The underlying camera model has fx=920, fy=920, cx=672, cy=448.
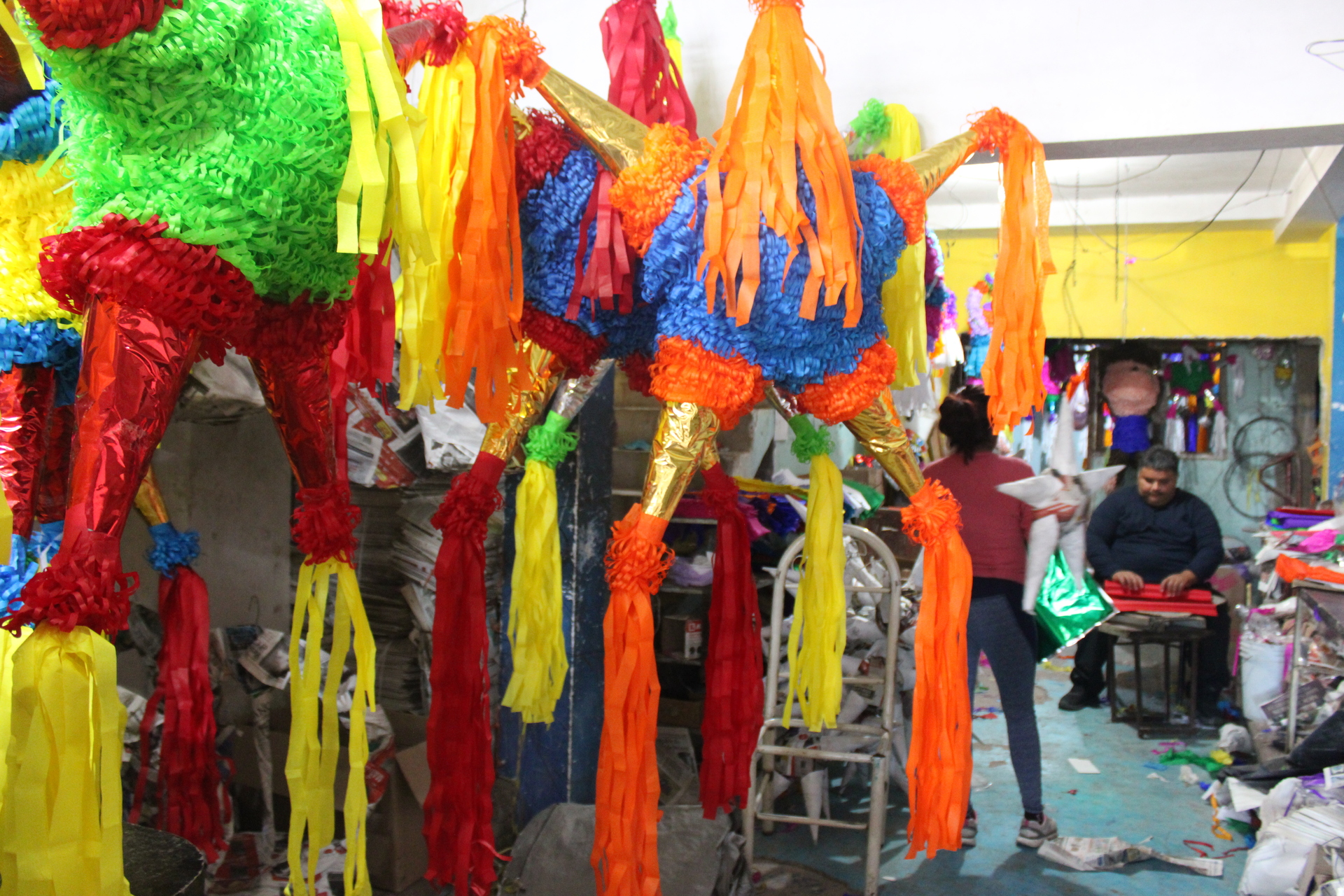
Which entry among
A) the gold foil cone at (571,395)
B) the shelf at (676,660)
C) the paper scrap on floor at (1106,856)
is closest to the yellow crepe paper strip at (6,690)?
the gold foil cone at (571,395)

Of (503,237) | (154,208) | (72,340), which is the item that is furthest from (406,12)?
(72,340)

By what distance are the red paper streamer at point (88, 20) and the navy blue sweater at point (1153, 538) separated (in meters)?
4.08

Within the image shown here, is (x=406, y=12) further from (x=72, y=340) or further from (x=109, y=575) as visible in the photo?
(x=109, y=575)

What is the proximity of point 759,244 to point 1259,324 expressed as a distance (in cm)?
587

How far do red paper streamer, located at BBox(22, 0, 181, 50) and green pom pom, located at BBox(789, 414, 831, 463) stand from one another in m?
1.25

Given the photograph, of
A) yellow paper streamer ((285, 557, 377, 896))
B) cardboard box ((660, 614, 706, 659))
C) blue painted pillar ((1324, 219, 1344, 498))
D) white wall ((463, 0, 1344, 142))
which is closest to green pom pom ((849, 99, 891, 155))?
white wall ((463, 0, 1344, 142))

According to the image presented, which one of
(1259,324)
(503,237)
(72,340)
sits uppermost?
(1259,324)

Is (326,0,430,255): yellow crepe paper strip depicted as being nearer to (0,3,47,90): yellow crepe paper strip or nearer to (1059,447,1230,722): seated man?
(0,3,47,90): yellow crepe paper strip

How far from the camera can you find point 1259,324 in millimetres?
5852

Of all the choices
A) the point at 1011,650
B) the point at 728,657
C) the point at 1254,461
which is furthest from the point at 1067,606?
the point at 1254,461

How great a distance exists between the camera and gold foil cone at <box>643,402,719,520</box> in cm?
134

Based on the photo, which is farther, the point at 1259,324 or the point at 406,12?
the point at 1259,324

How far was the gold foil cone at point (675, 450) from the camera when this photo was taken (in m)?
1.34

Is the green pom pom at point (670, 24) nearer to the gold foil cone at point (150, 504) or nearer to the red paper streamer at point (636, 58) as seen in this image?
the red paper streamer at point (636, 58)
